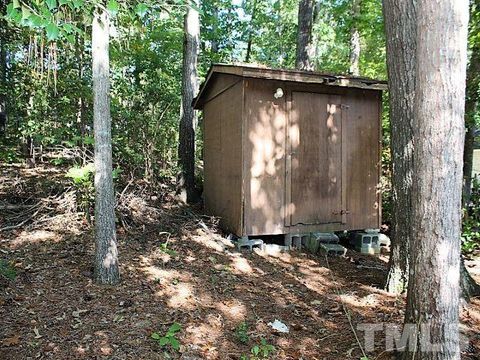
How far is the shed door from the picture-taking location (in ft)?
19.3

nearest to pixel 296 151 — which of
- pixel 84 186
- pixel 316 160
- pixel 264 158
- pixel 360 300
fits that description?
pixel 316 160

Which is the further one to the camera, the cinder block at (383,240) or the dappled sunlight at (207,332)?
the cinder block at (383,240)

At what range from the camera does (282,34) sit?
60.2 feet

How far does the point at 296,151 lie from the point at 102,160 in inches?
125

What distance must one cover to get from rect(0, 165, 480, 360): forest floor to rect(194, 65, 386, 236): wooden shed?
26.2 inches

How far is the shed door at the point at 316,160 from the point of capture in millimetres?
5871

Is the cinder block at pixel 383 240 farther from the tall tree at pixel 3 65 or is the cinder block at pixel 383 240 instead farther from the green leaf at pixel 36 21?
the tall tree at pixel 3 65

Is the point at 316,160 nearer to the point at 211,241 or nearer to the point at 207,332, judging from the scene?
the point at 211,241

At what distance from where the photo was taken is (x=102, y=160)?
370 centimetres

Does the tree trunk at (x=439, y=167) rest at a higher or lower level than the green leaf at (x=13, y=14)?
lower

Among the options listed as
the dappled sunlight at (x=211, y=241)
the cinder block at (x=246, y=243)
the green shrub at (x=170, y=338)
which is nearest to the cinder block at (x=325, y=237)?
the cinder block at (x=246, y=243)

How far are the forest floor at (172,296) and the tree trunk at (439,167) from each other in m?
0.68

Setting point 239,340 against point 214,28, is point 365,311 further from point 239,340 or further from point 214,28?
point 214,28

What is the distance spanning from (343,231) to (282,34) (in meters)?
14.6
